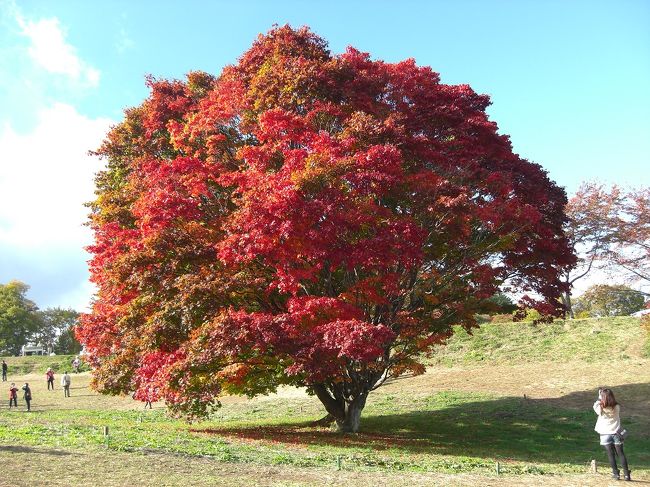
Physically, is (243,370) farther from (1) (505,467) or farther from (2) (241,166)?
(1) (505,467)

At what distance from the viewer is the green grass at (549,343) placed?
97.1 feet

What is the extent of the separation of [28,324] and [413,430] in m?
81.5

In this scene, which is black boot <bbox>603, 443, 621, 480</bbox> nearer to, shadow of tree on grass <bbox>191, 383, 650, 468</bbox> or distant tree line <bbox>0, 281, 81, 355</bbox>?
shadow of tree on grass <bbox>191, 383, 650, 468</bbox>

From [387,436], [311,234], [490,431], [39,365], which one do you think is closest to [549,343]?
[490,431]

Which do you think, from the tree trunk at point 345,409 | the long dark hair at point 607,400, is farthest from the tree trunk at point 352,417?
the long dark hair at point 607,400

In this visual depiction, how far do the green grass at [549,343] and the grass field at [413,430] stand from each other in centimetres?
9

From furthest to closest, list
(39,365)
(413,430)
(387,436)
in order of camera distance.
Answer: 1. (39,365)
2. (413,430)
3. (387,436)

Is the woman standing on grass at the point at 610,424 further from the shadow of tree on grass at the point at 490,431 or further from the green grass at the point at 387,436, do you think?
the shadow of tree on grass at the point at 490,431

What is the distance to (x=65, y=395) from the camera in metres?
31.5

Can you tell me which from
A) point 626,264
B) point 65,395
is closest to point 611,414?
point 626,264

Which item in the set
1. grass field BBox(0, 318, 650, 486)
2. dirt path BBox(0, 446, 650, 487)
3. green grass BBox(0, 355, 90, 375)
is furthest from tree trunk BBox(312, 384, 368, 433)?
green grass BBox(0, 355, 90, 375)

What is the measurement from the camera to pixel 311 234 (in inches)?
529

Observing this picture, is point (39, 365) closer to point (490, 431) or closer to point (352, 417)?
point (352, 417)

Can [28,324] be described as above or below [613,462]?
above
